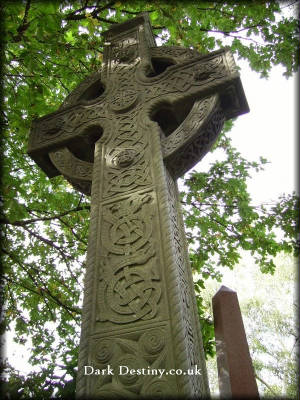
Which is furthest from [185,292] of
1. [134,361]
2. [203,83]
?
[203,83]

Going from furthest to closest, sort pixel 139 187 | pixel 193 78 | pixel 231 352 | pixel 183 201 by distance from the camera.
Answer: pixel 183 201, pixel 193 78, pixel 139 187, pixel 231 352

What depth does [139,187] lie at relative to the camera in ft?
8.44

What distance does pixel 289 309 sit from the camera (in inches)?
455

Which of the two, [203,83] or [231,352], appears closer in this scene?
[231,352]

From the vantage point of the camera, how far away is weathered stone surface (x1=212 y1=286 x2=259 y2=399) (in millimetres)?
1319

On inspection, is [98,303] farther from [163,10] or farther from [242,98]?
[163,10]

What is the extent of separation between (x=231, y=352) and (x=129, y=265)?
3.09ft

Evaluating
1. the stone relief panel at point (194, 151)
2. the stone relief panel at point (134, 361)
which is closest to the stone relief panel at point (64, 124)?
the stone relief panel at point (194, 151)

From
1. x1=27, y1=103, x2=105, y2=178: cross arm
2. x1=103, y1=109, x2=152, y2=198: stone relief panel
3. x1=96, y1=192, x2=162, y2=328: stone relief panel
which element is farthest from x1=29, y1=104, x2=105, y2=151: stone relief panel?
x1=96, y1=192, x2=162, y2=328: stone relief panel

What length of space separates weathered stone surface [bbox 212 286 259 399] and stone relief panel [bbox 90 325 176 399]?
320 millimetres

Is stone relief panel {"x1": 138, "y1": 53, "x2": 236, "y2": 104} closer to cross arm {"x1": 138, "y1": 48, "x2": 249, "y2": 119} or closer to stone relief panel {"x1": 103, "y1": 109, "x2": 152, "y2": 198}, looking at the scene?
cross arm {"x1": 138, "y1": 48, "x2": 249, "y2": 119}

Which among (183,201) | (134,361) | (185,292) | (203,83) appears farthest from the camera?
(183,201)

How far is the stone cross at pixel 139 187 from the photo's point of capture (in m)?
1.77

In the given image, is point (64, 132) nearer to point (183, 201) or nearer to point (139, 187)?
point (139, 187)
